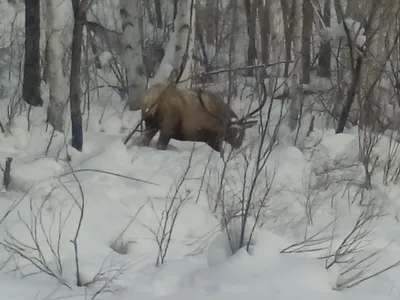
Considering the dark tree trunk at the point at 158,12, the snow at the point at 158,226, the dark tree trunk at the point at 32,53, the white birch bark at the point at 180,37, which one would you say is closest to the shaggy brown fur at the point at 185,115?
the snow at the point at 158,226

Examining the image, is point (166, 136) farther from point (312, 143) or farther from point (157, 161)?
point (312, 143)

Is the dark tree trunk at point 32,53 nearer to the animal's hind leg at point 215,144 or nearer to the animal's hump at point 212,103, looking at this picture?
the animal's hump at point 212,103

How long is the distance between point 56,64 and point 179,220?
312 centimetres

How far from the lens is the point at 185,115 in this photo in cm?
725

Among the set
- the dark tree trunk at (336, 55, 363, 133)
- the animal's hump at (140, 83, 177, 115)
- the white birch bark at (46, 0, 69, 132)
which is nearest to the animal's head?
the animal's hump at (140, 83, 177, 115)

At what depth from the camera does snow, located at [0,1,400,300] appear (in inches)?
150

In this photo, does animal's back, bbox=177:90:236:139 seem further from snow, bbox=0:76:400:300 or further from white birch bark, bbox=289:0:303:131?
white birch bark, bbox=289:0:303:131

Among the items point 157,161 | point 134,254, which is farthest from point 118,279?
point 157,161

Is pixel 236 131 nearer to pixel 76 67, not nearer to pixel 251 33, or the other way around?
pixel 76 67

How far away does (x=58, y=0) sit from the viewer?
7.35m

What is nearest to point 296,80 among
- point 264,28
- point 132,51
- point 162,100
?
point 162,100

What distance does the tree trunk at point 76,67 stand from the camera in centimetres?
623

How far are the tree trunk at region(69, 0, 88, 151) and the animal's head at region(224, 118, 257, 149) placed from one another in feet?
Answer: 4.73

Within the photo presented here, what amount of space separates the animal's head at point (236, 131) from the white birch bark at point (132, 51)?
9.25 feet
